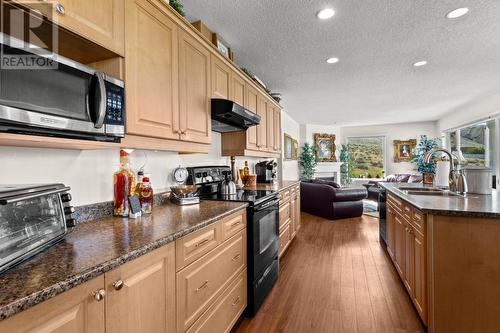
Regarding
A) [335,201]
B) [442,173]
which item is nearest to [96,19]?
[442,173]

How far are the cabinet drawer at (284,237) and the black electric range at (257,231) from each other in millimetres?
523

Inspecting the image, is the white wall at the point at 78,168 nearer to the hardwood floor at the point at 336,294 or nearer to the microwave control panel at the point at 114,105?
the microwave control panel at the point at 114,105

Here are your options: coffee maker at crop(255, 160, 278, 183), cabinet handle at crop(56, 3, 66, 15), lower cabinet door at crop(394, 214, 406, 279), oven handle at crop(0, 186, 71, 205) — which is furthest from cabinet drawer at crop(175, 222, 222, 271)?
coffee maker at crop(255, 160, 278, 183)

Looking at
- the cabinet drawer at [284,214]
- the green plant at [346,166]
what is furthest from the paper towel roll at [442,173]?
the green plant at [346,166]

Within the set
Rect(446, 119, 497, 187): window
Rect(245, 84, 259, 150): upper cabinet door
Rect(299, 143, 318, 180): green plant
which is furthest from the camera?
Rect(299, 143, 318, 180): green plant

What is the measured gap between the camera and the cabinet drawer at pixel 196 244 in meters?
1.22

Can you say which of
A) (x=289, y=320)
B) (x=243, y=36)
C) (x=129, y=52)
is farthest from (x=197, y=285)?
(x=243, y=36)

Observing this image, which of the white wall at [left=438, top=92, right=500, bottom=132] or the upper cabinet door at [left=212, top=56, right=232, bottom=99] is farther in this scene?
the white wall at [left=438, top=92, right=500, bottom=132]

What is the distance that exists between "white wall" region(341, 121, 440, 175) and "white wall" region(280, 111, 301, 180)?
285 cm

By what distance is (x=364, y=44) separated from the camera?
2.59 m

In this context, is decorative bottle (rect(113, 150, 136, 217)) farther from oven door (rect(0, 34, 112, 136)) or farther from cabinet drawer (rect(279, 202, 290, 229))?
cabinet drawer (rect(279, 202, 290, 229))

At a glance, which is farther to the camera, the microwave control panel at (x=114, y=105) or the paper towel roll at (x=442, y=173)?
the paper towel roll at (x=442, y=173)

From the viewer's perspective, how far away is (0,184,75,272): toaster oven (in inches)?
30.8

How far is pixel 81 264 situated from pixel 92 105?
684 millimetres
